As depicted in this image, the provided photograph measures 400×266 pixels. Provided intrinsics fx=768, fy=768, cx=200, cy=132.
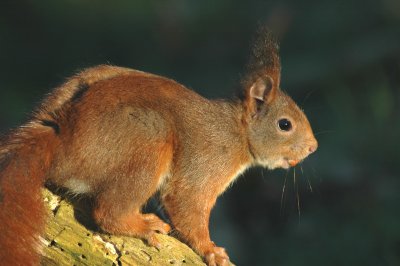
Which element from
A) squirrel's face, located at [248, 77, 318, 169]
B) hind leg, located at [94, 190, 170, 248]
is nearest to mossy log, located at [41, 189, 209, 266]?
hind leg, located at [94, 190, 170, 248]

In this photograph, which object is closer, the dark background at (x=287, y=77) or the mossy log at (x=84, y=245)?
the mossy log at (x=84, y=245)

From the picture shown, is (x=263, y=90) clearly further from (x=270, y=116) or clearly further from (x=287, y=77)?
(x=287, y=77)

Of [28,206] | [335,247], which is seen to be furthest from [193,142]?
[335,247]

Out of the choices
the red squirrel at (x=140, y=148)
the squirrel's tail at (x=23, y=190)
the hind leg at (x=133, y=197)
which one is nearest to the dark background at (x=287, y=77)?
the red squirrel at (x=140, y=148)

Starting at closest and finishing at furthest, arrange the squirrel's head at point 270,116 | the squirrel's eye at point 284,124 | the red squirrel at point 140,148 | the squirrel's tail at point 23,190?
the squirrel's tail at point 23,190, the red squirrel at point 140,148, the squirrel's head at point 270,116, the squirrel's eye at point 284,124

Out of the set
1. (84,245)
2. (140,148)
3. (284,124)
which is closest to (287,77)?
(284,124)

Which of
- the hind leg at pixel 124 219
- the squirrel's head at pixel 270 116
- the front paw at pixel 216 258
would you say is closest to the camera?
the hind leg at pixel 124 219

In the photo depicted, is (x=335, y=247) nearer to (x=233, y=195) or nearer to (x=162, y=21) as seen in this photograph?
(x=233, y=195)

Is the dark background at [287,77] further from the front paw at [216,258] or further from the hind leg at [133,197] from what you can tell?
the front paw at [216,258]

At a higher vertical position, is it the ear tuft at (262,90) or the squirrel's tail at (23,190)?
the ear tuft at (262,90)
